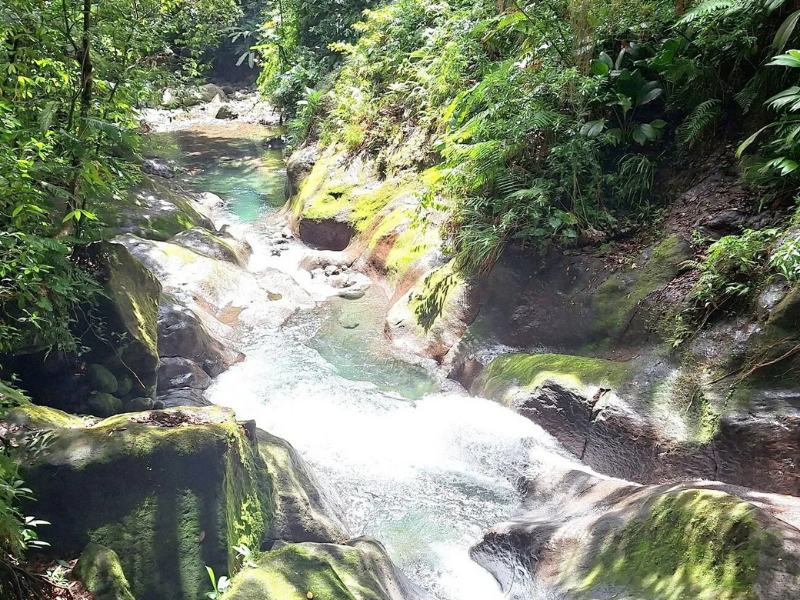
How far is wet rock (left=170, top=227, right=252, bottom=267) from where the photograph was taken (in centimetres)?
951

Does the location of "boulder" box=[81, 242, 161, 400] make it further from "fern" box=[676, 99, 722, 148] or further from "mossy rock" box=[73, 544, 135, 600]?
"fern" box=[676, 99, 722, 148]

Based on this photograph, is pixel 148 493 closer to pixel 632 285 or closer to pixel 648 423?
pixel 648 423

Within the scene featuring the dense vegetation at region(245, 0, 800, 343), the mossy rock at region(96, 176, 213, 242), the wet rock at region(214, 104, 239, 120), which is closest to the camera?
the dense vegetation at region(245, 0, 800, 343)

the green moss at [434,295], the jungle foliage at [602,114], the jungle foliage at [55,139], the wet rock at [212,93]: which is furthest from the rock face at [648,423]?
the wet rock at [212,93]

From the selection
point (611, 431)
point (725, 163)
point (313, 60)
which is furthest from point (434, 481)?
point (313, 60)

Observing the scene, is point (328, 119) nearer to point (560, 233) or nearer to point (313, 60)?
point (313, 60)

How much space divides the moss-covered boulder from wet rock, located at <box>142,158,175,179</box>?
41.2ft

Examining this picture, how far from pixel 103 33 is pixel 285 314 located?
479 centimetres

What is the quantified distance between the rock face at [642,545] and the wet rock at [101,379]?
3.32m

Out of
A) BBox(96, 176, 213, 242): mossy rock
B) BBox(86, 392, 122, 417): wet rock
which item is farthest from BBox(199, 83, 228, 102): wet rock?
BBox(86, 392, 122, 417): wet rock

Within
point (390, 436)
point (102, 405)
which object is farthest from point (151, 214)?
point (390, 436)

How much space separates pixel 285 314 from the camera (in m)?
8.77

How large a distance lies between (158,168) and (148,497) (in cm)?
1287

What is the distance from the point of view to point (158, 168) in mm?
14531
